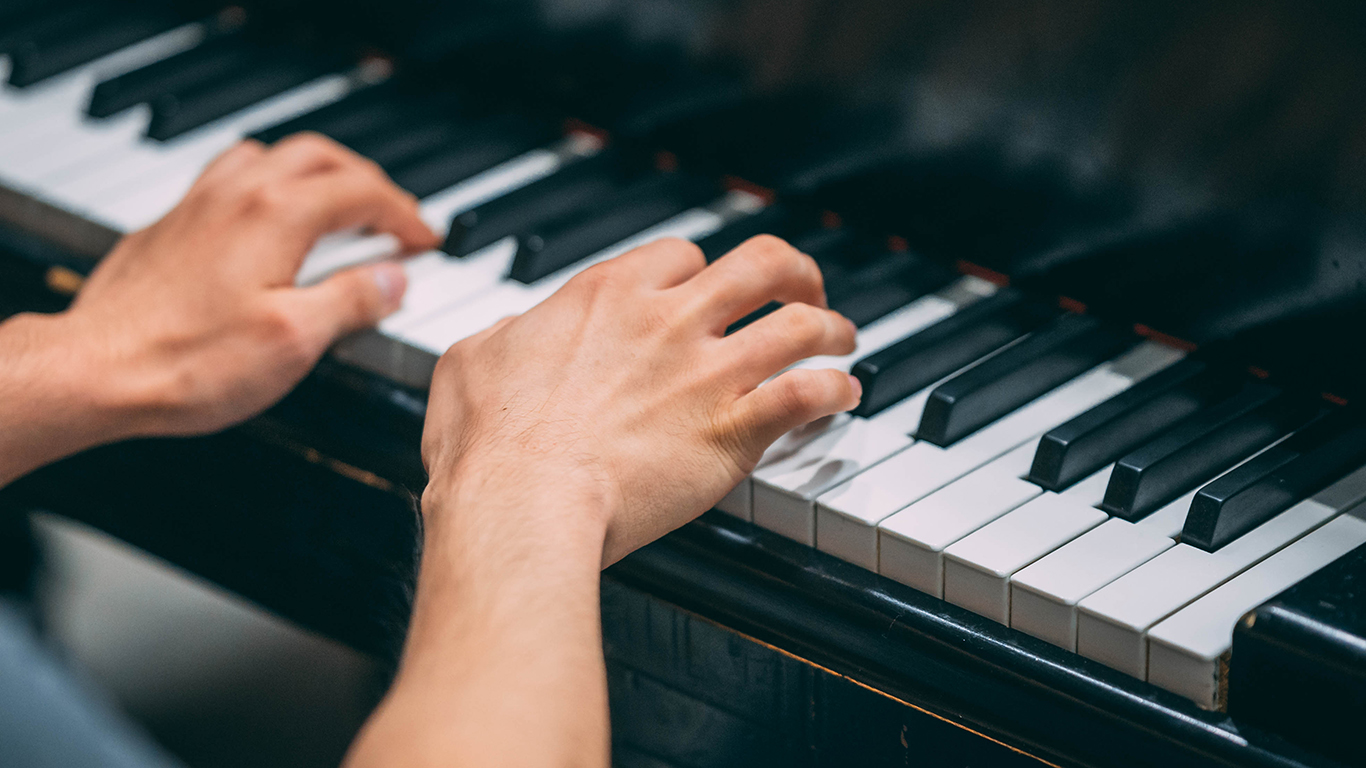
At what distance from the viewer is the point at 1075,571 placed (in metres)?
1.07

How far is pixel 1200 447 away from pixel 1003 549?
20cm

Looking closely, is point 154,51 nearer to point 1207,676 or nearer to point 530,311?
point 530,311

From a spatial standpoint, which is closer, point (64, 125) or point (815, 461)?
point (815, 461)

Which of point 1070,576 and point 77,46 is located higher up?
point 77,46

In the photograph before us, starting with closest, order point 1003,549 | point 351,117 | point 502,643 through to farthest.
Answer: point 502,643 < point 1003,549 < point 351,117

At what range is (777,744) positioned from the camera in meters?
1.22

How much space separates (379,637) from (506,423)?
0.42 metres

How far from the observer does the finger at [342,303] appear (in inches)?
54.4

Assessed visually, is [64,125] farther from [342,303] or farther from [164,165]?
[342,303]

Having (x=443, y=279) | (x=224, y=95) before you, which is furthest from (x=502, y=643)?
(x=224, y=95)

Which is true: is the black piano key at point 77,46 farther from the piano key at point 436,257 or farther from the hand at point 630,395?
the hand at point 630,395

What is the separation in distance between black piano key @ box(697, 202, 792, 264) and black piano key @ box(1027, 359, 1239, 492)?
0.41 metres

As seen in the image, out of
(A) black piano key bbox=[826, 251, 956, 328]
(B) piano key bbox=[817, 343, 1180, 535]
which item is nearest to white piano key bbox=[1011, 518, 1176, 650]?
(B) piano key bbox=[817, 343, 1180, 535]

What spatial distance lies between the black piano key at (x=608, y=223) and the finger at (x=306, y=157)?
22 cm
